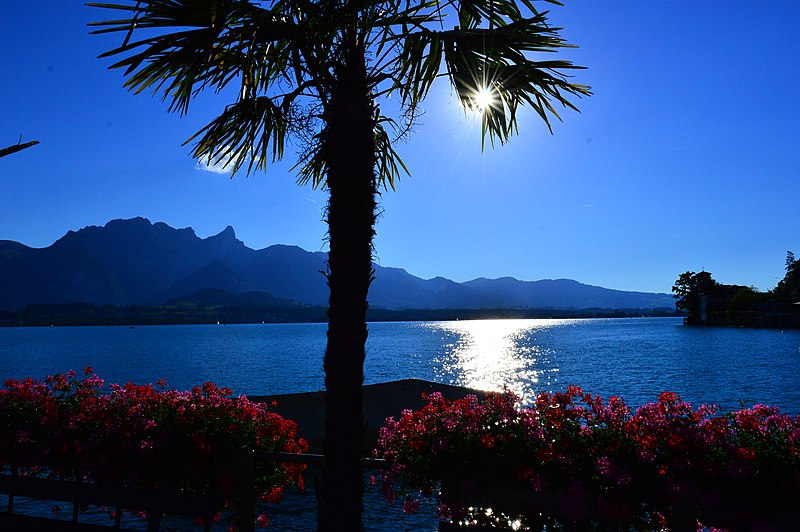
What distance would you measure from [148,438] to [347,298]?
339 cm

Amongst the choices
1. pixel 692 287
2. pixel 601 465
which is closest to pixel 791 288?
pixel 692 287

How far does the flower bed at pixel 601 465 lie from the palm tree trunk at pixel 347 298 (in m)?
0.86

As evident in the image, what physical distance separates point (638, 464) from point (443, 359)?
344 ft

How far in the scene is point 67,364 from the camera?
315ft

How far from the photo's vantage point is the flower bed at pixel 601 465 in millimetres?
4277

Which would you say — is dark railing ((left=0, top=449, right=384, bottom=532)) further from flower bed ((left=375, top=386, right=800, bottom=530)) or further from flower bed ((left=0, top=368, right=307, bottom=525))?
flower bed ((left=375, top=386, right=800, bottom=530))

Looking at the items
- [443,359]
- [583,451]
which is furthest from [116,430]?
[443,359]

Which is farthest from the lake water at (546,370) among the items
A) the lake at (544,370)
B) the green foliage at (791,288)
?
the green foliage at (791,288)

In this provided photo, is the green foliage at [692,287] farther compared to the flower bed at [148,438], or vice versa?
the green foliage at [692,287]

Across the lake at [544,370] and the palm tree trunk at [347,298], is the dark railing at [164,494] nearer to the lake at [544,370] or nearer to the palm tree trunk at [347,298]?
the palm tree trunk at [347,298]

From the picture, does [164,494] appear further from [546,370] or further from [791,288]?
[791,288]

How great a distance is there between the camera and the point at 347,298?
4434 mm

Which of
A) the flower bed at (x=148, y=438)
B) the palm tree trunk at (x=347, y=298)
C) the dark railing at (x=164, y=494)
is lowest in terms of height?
the dark railing at (x=164, y=494)

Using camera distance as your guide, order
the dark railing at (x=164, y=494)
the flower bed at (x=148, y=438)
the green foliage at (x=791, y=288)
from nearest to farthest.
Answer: the dark railing at (x=164, y=494) < the flower bed at (x=148, y=438) < the green foliage at (x=791, y=288)
